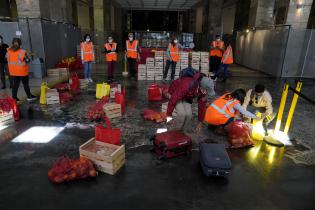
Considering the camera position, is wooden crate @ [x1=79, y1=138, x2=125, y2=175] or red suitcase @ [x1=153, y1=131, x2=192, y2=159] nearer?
wooden crate @ [x1=79, y1=138, x2=125, y2=175]

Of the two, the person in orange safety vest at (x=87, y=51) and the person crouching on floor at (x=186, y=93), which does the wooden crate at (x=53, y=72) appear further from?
the person crouching on floor at (x=186, y=93)

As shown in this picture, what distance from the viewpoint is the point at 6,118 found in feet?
19.3

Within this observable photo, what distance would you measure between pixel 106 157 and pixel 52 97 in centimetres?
452

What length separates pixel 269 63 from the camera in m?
14.4

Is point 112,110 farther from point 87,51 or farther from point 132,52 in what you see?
point 132,52

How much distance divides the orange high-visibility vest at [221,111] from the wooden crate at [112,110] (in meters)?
2.48

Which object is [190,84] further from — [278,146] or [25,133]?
[25,133]

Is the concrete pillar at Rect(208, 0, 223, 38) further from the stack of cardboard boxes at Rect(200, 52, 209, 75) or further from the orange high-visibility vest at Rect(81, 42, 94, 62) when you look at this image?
the orange high-visibility vest at Rect(81, 42, 94, 62)

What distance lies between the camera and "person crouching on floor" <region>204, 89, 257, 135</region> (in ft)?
16.2

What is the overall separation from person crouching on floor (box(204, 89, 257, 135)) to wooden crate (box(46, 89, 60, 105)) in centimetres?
486

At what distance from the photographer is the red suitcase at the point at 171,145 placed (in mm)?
4414

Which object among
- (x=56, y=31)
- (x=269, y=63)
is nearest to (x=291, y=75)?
(x=269, y=63)

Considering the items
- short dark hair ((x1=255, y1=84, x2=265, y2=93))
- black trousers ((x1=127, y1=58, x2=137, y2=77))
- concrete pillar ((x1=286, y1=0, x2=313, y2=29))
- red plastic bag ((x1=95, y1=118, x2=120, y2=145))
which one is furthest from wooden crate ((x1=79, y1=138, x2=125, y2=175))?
concrete pillar ((x1=286, y1=0, x2=313, y2=29))

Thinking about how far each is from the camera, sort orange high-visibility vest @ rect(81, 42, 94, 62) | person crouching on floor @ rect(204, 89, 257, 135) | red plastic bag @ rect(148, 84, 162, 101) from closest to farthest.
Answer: person crouching on floor @ rect(204, 89, 257, 135) → red plastic bag @ rect(148, 84, 162, 101) → orange high-visibility vest @ rect(81, 42, 94, 62)
